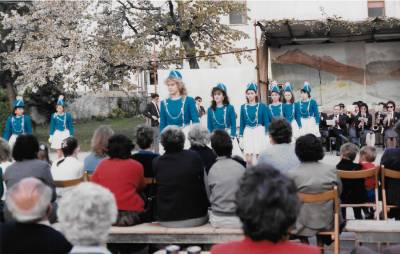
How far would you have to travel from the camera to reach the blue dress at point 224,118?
11.0m

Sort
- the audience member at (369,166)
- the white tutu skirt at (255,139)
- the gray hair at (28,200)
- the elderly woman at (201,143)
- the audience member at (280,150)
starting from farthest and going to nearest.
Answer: the white tutu skirt at (255,139)
the audience member at (369,166)
the elderly woman at (201,143)
the audience member at (280,150)
the gray hair at (28,200)

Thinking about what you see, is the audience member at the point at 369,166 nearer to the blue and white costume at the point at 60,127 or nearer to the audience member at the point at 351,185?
the audience member at the point at 351,185

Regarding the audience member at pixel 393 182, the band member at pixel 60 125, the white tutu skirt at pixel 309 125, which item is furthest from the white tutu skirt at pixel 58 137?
the audience member at pixel 393 182

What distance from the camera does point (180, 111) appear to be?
9.66 m

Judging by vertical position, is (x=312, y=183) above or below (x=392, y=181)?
above

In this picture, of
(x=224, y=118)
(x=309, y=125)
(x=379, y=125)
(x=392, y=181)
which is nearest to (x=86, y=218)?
(x=392, y=181)

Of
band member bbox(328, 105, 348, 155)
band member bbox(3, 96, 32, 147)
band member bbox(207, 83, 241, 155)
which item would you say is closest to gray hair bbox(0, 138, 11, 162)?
band member bbox(207, 83, 241, 155)

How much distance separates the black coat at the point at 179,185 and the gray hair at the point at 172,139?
6 centimetres

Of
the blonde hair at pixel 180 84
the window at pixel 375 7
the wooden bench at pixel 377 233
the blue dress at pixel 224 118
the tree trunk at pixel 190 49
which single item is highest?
the window at pixel 375 7

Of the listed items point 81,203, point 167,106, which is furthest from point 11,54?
point 81,203

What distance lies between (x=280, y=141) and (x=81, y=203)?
346 centimetres

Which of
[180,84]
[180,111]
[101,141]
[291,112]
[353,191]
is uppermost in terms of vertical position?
[180,84]

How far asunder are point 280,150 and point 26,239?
333cm

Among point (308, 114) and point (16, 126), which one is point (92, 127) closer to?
point (16, 126)
